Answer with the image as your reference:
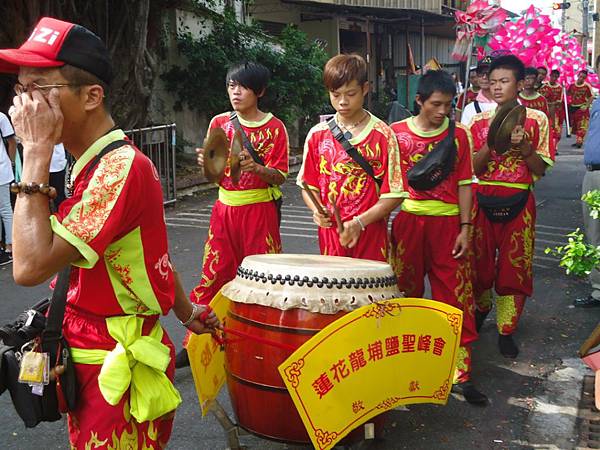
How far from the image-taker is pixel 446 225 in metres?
4.38

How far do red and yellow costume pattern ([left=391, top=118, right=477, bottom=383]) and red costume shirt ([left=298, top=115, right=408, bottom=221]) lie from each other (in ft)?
1.56

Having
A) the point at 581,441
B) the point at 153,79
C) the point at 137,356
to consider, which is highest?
the point at 153,79

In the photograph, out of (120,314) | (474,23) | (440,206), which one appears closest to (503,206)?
(440,206)

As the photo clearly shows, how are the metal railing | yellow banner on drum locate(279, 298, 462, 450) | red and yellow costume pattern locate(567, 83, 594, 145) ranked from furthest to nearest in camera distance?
red and yellow costume pattern locate(567, 83, 594, 145) < the metal railing < yellow banner on drum locate(279, 298, 462, 450)

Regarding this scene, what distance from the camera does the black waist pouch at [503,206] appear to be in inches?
194

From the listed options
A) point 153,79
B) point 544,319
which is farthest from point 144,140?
point 544,319

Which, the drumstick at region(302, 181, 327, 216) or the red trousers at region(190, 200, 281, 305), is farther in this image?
the red trousers at region(190, 200, 281, 305)

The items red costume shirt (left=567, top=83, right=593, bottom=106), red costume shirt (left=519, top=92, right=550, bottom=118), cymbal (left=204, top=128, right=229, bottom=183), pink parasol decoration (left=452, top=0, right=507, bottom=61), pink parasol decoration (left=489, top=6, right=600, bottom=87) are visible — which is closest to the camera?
cymbal (left=204, top=128, right=229, bottom=183)

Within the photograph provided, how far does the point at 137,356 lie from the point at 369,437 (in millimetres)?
1473

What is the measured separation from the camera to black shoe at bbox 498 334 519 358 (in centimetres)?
499

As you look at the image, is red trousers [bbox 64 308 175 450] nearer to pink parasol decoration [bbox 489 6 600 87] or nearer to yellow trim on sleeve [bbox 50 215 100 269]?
yellow trim on sleeve [bbox 50 215 100 269]

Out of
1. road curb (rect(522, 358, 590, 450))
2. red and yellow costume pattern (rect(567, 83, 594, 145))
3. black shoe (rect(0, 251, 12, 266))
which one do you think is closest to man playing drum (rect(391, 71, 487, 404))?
road curb (rect(522, 358, 590, 450))

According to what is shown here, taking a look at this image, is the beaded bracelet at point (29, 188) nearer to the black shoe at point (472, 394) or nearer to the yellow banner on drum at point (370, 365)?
the yellow banner on drum at point (370, 365)

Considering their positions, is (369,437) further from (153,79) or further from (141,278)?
(153,79)
